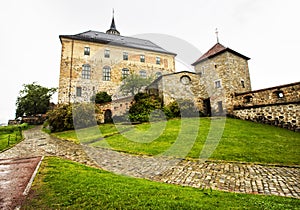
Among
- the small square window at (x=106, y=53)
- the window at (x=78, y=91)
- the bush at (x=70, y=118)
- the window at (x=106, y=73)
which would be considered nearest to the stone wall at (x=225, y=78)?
the bush at (x=70, y=118)

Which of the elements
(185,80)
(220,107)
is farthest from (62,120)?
(220,107)

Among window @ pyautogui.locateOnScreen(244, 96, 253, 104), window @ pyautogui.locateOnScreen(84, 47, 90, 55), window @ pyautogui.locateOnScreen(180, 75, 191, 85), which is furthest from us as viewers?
window @ pyautogui.locateOnScreen(84, 47, 90, 55)

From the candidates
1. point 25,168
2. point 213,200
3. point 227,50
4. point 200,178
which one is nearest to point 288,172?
point 200,178

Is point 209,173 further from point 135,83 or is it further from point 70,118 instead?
point 135,83

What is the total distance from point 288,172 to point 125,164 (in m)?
5.86

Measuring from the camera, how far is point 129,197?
12.7 ft

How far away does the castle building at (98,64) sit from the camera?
27406mm

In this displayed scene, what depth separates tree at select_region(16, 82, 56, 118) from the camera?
91.3 ft

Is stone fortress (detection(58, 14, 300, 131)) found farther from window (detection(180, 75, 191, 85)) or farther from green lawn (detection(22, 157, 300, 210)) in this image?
green lawn (detection(22, 157, 300, 210))

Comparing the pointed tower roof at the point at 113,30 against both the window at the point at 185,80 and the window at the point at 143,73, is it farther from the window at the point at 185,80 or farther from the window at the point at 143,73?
the window at the point at 185,80

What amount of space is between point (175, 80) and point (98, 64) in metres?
16.3

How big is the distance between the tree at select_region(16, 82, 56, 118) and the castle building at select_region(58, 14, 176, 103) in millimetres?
4503

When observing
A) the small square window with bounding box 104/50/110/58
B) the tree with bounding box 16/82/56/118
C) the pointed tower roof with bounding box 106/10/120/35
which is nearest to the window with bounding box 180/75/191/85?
the small square window with bounding box 104/50/110/58

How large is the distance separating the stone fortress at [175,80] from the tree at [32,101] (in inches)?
182
